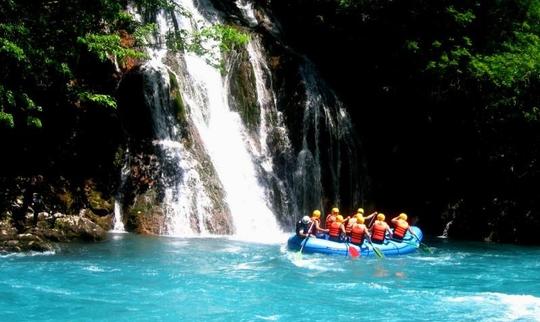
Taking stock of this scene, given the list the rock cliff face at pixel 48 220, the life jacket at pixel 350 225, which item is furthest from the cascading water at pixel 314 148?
the rock cliff face at pixel 48 220

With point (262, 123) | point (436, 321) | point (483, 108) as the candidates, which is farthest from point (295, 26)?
point (436, 321)

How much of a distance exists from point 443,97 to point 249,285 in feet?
A: 39.3

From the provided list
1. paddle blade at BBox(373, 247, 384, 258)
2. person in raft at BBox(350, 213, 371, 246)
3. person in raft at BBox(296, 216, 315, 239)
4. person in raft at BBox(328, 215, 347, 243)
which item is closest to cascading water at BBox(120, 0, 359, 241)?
person in raft at BBox(296, 216, 315, 239)

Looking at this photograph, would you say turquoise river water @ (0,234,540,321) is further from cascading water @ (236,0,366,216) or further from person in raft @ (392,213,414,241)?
cascading water @ (236,0,366,216)

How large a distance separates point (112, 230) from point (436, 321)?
10118 mm

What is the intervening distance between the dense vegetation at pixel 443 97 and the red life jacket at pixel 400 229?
405 centimetres

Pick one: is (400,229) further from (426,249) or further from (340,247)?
(340,247)

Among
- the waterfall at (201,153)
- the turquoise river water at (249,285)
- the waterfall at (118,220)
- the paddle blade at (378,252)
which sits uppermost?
the waterfall at (201,153)

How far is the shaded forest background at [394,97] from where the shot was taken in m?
15.5

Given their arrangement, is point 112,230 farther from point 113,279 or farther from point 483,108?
point 483,108

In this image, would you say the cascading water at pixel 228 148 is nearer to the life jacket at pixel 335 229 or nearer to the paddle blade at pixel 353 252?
the life jacket at pixel 335 229

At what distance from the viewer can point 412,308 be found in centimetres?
1018

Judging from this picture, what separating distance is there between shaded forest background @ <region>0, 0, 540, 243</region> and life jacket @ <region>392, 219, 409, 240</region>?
4.02 m

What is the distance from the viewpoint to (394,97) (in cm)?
2270
